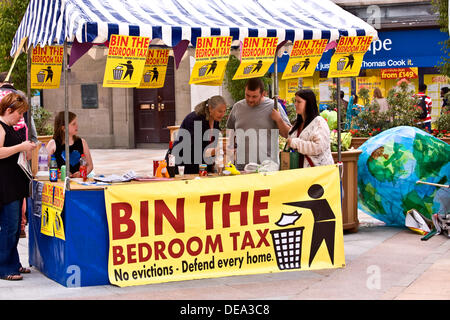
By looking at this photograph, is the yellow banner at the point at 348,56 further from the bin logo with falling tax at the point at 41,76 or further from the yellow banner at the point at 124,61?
the bin logo with falling tax at the point at 41,76

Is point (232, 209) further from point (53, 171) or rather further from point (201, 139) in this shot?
point (53, 171)

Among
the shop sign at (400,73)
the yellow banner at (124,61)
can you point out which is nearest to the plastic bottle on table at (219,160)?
the yellow banner at (124,61)

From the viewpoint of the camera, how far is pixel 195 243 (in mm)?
7262

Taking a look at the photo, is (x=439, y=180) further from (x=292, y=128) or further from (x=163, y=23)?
(x=163, y=23)

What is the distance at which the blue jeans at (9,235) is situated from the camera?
7.29 m

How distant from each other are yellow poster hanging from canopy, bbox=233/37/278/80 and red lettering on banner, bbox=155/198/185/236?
66.0 inches

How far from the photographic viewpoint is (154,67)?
9680 mm

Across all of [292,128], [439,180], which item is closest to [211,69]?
[292,128]

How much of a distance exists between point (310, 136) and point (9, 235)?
10.8ft

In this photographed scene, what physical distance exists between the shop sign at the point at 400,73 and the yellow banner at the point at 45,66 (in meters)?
13.7

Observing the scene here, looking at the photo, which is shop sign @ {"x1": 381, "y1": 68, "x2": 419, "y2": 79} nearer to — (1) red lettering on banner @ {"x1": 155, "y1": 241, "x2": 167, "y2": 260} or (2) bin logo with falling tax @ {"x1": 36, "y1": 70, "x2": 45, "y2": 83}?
Answer: (2) bin logo with falling tax @ {"x1": 36, "y1": 70, "x2": 45, "y2": 83}

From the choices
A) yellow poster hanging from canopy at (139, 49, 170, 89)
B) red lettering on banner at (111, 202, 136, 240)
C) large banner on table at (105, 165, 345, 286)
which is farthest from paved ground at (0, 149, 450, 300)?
yellow poster hanging from canopy at (139, 49, 170, 89)

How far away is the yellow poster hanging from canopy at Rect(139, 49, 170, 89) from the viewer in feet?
31.5

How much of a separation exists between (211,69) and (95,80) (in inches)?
660
